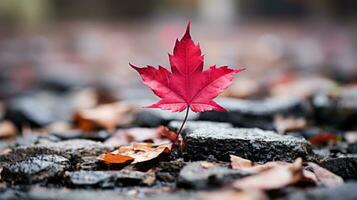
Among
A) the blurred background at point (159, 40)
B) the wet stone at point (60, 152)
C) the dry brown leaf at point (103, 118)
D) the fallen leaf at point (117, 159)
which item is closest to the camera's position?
the fallen leaf at point (117, 159)

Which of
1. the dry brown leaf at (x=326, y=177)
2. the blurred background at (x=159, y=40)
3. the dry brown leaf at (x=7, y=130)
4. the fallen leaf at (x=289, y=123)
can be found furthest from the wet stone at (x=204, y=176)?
the blurred background at (x=159, y=40)

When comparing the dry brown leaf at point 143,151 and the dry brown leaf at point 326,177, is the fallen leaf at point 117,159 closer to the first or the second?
the dry brown leaf at point 143,151

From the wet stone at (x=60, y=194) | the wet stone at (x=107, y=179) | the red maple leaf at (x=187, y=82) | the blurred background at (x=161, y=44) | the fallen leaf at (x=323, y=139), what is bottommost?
the wet stone at (x=60, y=194)

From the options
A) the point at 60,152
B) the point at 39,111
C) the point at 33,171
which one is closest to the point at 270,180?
the point at 33,171

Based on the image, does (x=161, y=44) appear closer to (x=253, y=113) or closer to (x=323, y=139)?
(x=253, y=113)

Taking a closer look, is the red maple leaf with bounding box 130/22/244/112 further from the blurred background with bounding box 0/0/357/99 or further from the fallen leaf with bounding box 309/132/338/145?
the blurred background with bounding box 0/0/357/99

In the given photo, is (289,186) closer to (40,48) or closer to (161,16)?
(40,48)

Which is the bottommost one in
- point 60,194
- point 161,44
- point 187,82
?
point 60,194
